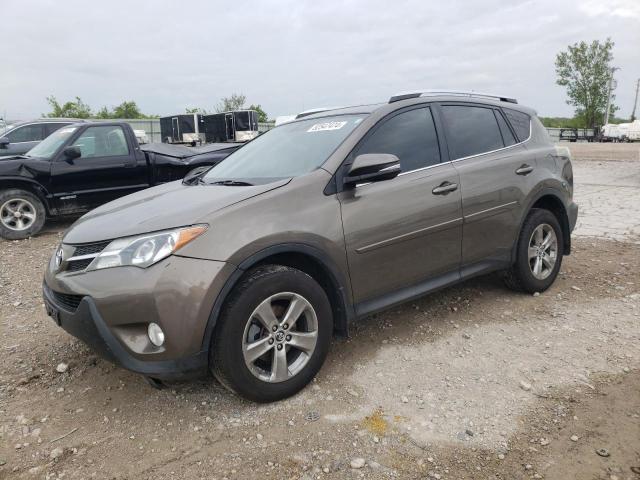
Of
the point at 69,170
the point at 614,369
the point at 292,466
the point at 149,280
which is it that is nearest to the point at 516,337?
the point at 614,369

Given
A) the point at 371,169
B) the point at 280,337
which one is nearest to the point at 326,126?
the point at 371,169

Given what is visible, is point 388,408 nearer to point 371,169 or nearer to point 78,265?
point 371,169

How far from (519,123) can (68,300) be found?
3.78 metres

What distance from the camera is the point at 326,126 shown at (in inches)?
142

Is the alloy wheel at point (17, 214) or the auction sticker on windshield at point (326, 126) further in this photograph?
the alloy wheel at point (17, 214)

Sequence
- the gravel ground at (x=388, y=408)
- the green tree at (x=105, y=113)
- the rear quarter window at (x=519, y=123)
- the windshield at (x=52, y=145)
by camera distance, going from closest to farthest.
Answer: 1. the gravel ground at (x=388, y=408)
2. the rear quarter window at (x=519, y=123)
3. the windshield at (x=52, y=145)
4. the green tree at (x=105, y=113)

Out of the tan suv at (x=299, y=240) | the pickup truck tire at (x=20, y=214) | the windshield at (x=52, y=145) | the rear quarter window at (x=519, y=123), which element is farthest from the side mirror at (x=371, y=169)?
the windshield at (x=52, y=145)

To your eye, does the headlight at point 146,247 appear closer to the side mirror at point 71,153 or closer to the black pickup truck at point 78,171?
the black pickup truck at point 78,171

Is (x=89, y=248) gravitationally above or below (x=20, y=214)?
below

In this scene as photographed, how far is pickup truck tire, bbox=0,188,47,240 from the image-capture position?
7250 millimetres

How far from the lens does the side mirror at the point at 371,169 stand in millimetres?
3004

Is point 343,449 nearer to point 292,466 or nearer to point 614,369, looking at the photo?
point 292,466

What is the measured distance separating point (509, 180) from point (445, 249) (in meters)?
0.94

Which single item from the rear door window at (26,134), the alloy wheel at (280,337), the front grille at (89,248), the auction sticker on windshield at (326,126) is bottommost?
the alloy wheel at (280,337)
